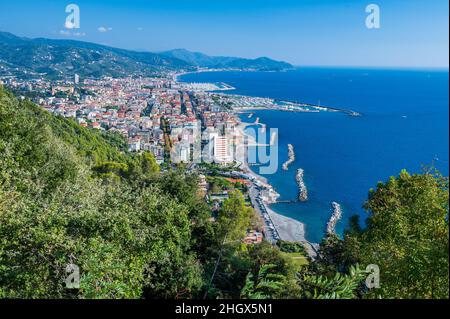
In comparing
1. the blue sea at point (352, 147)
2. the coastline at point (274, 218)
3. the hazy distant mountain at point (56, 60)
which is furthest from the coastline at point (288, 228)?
the hazy distant mountain at point (56, 60)

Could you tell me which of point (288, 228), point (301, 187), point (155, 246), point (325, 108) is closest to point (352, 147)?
point (301, 187)

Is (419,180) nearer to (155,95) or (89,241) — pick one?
(89,241)

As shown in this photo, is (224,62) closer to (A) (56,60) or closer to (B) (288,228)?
(A) (56,60)

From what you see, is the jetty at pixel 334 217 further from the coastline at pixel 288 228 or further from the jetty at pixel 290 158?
the jetty at pixel 290 158

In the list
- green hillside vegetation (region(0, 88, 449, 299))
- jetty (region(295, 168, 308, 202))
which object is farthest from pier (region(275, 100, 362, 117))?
green hillside vegetation (region(0, 88, 449, 299))

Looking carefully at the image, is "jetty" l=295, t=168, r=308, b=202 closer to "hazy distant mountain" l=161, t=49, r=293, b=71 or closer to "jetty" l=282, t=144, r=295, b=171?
"jetty" l=282, t=144, r=295, b=171

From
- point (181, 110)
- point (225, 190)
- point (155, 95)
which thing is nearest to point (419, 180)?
point (225, 190)
